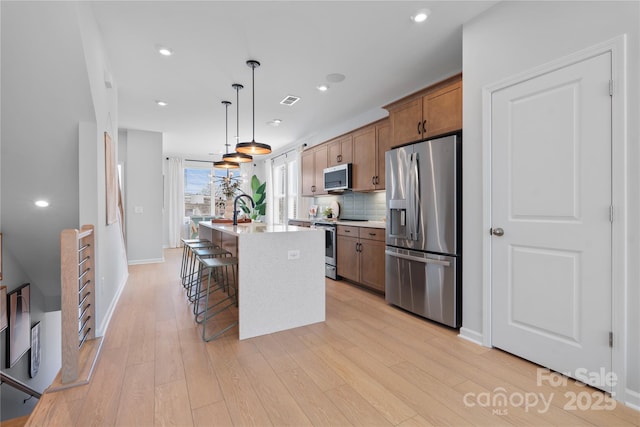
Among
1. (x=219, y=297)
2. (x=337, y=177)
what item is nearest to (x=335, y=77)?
(x=337, y=177)

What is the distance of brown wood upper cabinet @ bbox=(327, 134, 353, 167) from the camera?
477 cm

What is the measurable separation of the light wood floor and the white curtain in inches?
230

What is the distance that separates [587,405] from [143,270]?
18.9ft

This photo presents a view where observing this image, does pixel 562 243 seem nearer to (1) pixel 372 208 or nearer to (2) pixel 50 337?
(1) pixel 372 208

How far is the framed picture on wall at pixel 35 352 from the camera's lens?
342 centimetres

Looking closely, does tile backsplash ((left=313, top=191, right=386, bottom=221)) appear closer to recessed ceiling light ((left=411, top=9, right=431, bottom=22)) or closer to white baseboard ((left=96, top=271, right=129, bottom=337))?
recessed ceiling light ((left=411, top=9, right=431, bottom=22))

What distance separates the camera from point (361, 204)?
5.03m

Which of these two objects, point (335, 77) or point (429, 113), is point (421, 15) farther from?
point (335, 77)

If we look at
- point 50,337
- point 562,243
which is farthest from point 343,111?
point 50,337

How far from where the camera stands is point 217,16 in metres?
2.41

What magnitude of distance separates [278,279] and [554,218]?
2.10m

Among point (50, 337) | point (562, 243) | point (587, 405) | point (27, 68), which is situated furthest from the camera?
point (50, 337)

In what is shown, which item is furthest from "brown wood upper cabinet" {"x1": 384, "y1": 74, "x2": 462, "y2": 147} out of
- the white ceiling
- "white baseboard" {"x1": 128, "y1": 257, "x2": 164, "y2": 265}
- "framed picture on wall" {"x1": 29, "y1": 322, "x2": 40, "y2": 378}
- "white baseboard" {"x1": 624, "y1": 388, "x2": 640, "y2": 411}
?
"white baseboard" {"x1": 128, "y1": 257, "x2": 164, "y2": 265}

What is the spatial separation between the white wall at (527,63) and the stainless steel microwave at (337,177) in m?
2.34
